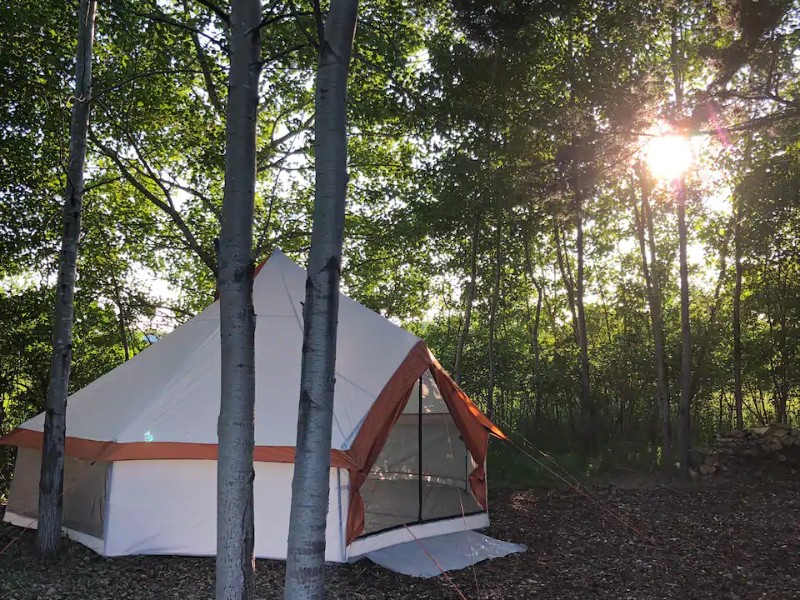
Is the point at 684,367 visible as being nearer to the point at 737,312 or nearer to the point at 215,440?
the point at 737,312

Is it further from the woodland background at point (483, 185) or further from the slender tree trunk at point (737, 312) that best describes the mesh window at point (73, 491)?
the slender tree trunk at point (737, 312)

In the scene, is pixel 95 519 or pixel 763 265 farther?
pixel 763 265

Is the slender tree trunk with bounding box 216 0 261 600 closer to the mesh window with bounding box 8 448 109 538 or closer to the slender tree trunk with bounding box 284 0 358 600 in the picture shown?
the slender tree trunk with bounding box 284 0 358 600

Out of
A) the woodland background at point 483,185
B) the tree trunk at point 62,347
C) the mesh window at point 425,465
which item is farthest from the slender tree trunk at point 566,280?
the tree trunk at point 62,347

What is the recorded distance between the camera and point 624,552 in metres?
4.34

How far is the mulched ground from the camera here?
3.50m

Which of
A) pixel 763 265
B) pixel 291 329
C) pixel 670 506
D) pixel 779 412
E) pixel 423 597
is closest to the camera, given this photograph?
pixel 423 597

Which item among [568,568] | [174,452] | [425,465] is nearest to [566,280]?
[425,465]

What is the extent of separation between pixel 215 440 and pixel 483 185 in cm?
422

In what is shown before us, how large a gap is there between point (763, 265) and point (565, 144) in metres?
4.68

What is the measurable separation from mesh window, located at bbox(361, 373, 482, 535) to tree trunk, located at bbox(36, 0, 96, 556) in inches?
94.9

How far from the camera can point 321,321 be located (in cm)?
197

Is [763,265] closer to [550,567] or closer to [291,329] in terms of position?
[550,567]

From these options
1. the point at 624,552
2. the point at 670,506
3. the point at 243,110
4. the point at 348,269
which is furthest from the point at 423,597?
the point at 348,269
